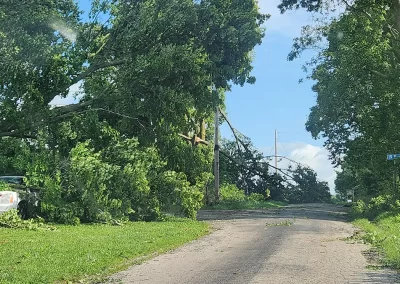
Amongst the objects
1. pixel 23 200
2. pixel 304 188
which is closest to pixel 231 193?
pixel 304 188

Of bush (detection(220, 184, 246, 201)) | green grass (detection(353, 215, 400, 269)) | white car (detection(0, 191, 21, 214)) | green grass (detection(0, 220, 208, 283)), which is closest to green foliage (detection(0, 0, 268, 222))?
white car (detection(0, 191, 21, 214))

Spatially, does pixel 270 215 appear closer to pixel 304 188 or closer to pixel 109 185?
Answer: pixel 109 185

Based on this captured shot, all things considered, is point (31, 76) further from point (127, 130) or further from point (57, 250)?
point (57, 250)

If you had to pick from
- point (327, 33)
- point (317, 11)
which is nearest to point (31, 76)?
point (317, 11)

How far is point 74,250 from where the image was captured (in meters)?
11.6

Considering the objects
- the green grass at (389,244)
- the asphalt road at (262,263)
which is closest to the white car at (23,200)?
the asphalt road at (262,263)

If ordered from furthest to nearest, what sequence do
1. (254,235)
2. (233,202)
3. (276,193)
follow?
(276,193)
(233,202)
(254,235)

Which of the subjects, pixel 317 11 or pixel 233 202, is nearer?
pixel 317 11

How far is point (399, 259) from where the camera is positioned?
10.9 meters

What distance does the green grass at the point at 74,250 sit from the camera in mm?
9055

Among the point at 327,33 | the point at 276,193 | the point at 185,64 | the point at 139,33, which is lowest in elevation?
the point at 276,193

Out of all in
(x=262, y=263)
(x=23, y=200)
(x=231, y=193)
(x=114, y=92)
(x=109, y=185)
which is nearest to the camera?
(x=262, y=263)

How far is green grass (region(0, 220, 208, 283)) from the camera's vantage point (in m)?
9.05

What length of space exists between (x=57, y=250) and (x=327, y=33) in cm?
2350
